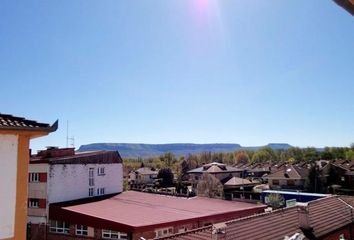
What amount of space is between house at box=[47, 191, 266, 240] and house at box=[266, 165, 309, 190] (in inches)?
1252

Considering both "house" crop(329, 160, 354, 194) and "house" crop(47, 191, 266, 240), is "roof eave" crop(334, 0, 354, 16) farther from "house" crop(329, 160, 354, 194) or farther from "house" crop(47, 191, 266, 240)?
"house" crop(329, 160, 354, 194)

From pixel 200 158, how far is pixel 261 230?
11156cm

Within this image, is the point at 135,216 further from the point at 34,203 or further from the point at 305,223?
the point at 305,223

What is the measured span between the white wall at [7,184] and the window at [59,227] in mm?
24497

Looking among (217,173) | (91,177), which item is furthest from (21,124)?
(217,173)

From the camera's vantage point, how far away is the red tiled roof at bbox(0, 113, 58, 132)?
5.14m

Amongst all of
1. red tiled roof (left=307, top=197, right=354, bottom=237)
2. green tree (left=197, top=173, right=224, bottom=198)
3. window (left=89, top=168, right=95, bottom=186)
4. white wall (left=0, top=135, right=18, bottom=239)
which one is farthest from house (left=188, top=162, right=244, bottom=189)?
white wall (left=0, top=135, right=18, bottom=239)

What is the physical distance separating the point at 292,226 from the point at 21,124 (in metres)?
16.0

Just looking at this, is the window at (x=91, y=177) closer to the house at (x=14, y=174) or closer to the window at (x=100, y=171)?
the window at (x=100, y=171)

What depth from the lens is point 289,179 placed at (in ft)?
210

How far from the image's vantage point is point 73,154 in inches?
1421

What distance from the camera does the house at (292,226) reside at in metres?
15.3

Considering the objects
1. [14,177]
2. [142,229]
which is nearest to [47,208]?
[142,229]

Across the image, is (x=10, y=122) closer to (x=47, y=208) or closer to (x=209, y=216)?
(x=209, y=216)
